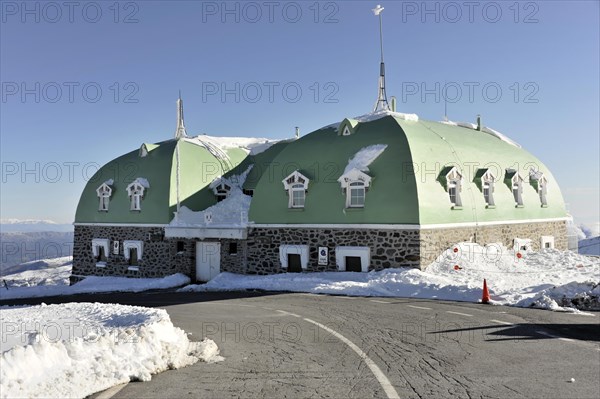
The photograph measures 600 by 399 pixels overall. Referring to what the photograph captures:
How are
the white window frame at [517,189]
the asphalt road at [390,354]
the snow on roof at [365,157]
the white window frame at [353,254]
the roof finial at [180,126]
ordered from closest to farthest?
the asphalt road at [390,354] → the white window frame at [353,254] → the snow on roof at [365,157] → the white window frame at [517,189] → the roof finial at [180,126]

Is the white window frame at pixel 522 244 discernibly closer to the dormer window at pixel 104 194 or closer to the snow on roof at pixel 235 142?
the snow on roof at pixel 235 142

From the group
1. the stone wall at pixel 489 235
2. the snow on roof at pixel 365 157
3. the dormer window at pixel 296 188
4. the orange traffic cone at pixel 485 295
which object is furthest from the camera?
the dormer window at pixel 296 188

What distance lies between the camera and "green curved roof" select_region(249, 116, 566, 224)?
2117cm

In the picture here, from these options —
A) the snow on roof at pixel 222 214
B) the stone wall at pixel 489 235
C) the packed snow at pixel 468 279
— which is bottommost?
the packed snow at pixel 468 279

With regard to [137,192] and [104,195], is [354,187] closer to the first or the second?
[137,192]

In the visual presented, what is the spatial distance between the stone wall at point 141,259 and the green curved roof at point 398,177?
542 centimetres

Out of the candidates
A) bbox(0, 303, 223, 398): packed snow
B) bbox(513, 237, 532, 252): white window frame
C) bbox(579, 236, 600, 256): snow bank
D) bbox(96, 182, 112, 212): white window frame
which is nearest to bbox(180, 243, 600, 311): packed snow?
bbox(513, 237, 532, 252): white window frame

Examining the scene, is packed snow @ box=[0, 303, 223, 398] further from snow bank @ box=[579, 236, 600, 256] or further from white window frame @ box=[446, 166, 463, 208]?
snow bank @ box=[579, 236, 600, 256]

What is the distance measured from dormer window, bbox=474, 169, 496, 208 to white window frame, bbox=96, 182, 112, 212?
21865 millimetres

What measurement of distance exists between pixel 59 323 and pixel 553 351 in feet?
34.6

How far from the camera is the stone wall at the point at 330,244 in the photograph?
20500mm

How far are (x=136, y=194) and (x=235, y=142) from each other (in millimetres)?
8906

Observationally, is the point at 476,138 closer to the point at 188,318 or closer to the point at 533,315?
the point at 533,315

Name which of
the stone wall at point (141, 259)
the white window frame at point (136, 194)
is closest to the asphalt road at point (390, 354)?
the stone wall at point (141, 259)
